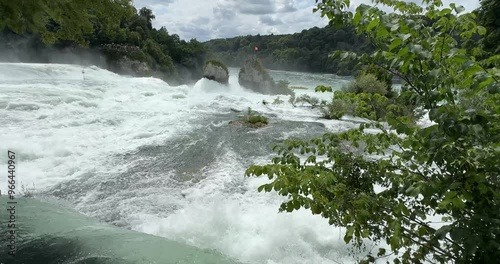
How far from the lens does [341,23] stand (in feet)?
7.79

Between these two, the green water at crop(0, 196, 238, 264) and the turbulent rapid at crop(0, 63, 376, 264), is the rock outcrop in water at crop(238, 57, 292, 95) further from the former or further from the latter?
the green water at crop(0, 196, 238, 264)

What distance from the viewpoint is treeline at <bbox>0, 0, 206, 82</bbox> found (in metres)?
3.22

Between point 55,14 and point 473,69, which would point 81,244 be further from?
point 473,69

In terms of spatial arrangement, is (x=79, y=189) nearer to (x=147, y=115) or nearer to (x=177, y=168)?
(x=177, y=168)

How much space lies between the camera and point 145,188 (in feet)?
27.6

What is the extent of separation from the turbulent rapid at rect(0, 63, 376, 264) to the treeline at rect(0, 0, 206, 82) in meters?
3.32

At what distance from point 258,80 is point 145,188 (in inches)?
1113

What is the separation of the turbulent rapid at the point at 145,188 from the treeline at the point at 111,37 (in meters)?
3.32

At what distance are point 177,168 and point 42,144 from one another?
483 centimetres

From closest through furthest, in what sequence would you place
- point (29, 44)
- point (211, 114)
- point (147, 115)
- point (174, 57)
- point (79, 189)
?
point (79, 189), point (147, 115), point (211, 114), point (29, 44), point (174, 57)

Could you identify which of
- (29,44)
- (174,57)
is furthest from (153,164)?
(174,57)

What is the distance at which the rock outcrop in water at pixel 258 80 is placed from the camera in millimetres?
34812

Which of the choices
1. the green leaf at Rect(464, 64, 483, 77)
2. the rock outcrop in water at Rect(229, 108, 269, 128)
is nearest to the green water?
the green leaf at Rect(464, 64, 483, 77)

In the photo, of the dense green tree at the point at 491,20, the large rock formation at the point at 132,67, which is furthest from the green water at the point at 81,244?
the large rock formation at the point at 132,67
